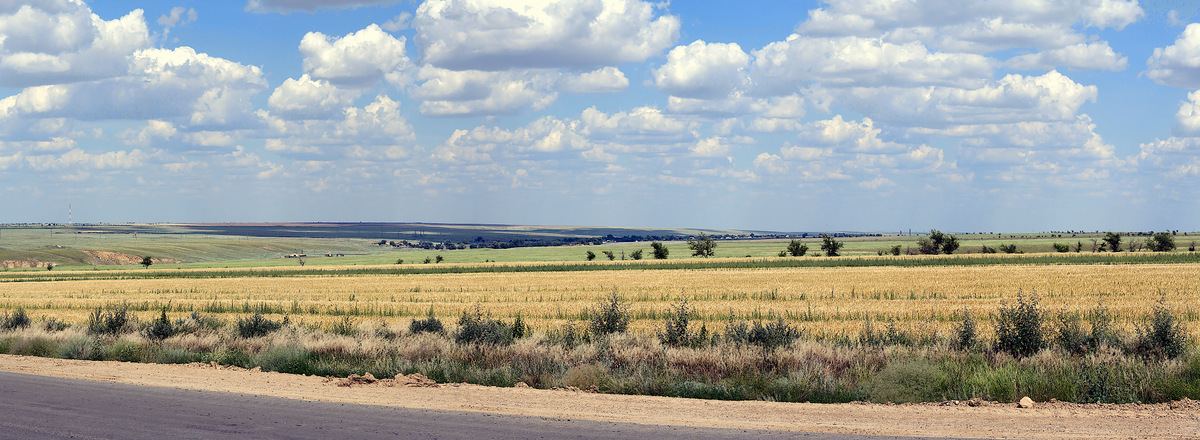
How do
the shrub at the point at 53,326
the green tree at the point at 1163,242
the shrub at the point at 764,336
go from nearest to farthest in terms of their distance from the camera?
1. the shrub at the point at 764,336
2. the shrub at the point at 53,326
3. the green tree at the point at 1163,242


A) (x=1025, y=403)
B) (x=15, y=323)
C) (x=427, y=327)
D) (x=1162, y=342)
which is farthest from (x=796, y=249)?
(x=1025, y=403)

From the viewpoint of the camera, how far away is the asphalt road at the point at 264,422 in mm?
10188

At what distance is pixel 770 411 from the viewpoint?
12.0 metres

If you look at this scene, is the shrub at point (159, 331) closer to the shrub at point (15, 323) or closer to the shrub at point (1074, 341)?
the shrub at point (15, 323)

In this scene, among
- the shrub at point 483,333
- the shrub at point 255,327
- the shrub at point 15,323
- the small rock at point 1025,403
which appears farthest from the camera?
the shrub at point 15,323

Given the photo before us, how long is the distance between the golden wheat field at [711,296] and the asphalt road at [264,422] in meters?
10.2

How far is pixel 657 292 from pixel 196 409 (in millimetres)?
30239

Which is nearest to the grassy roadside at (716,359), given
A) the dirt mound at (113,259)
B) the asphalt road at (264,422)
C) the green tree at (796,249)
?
the asphalt road at (264,422)

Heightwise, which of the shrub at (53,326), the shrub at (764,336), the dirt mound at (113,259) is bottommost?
the dirt mound at (113,259)

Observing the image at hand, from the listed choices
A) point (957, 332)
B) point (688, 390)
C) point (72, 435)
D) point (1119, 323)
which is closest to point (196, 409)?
point (72, 435)

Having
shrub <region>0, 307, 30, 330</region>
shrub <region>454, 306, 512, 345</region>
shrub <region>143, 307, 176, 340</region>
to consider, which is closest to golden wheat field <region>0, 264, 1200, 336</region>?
shrub <region>454, 306, 512, 345</region>

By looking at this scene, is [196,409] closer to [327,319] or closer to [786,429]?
[786,429]

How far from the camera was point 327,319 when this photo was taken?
3098 cm

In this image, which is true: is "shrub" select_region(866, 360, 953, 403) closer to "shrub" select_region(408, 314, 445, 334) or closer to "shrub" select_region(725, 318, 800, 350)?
"shrub" select_region(725, 318, 800, 350)
